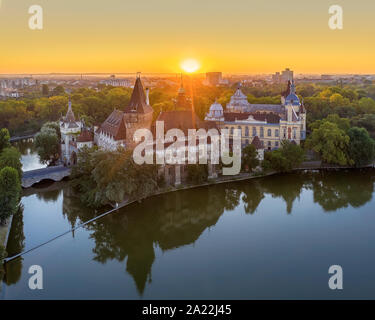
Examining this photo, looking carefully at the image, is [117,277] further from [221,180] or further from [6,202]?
[221,180]

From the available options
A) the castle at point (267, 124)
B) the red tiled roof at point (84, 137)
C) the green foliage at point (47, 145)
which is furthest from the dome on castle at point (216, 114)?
the green foliage at point (47, 145)

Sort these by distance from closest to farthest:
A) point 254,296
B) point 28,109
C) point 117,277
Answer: point 254,296
point 117,277
point 28,109

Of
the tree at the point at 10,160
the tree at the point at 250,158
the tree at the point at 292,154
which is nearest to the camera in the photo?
the tree at the point at 10,160

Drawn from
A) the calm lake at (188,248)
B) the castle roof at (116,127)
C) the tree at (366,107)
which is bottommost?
Result: the calm lake at (188,248)

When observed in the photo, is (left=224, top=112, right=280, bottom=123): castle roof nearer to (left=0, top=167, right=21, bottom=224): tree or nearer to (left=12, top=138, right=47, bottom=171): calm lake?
(left=12, top=138, right=47, bottom=171): calm lake

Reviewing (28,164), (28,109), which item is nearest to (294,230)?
(28,164)

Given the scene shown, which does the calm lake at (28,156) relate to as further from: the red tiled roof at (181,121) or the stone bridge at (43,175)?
the red tiled roof at (181,121)

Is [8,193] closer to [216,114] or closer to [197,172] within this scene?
[197,172]
